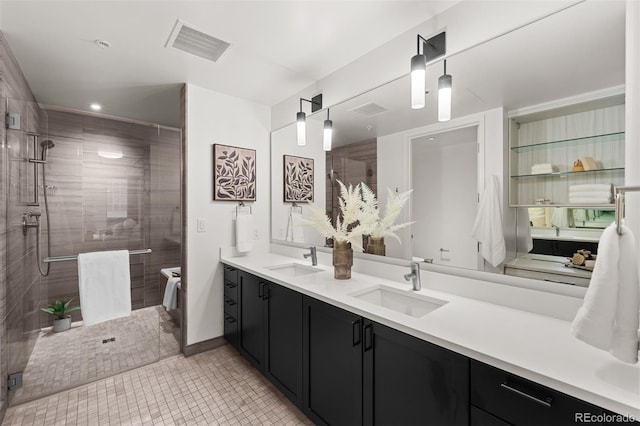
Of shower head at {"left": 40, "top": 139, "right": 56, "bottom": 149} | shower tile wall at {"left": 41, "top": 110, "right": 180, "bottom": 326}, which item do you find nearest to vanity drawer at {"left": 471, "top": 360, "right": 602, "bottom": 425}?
shower tile wall at {"left": 41, "top": 110, "right": 180, "bottom": 326}

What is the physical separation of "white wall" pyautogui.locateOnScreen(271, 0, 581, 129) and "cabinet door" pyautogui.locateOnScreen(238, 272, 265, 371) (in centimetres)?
159

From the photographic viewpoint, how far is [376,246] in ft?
6.65

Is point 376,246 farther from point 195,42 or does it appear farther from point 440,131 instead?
point 195,42

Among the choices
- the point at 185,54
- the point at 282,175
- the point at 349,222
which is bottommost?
the point at 349,222

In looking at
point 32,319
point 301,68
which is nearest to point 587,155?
point 301,68

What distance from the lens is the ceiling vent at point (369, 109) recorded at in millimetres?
1973

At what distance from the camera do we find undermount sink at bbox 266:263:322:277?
93.6 inches

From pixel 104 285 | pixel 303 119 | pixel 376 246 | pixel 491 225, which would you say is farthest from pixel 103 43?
pixel 491 225

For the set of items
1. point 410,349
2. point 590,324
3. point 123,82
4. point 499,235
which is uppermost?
point 123,82

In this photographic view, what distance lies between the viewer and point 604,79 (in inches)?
44.0

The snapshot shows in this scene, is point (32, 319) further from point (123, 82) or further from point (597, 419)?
point (597, 419)

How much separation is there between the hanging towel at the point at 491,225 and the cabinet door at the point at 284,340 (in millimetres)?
1064

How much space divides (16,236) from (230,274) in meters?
1.48

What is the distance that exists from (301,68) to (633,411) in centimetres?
243
